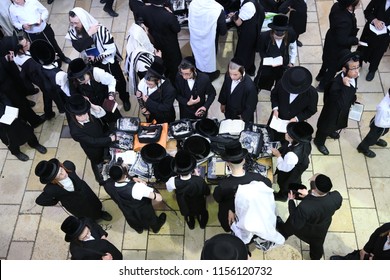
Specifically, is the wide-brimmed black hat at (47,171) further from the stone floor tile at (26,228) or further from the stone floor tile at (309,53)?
the stone floor tile at (309,53)

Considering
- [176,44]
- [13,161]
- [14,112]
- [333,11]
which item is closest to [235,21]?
[176,44]

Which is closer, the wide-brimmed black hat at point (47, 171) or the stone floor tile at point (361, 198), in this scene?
the wide-brimmed black hat at point (47, 171)

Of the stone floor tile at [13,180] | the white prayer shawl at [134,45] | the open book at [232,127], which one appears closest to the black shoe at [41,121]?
the stone floor tile at [13,180]

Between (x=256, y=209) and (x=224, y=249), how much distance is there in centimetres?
53

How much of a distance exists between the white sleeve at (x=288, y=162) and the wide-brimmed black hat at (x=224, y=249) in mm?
1327

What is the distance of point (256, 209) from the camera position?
12.3 feet

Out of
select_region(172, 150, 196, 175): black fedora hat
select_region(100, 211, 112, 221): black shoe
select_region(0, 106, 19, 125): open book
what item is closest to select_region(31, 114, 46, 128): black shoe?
select_region(0, 106, 19, 125): open book

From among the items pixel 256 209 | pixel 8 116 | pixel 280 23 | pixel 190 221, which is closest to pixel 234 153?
pixel 256 209

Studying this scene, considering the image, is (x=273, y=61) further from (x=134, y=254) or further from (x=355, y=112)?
(x=134, y=254)

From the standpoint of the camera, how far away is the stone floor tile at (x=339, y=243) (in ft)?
16.6

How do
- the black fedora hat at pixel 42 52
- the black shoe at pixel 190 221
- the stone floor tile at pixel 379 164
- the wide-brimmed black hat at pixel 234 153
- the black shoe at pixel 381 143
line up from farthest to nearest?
the black shoe at pixel 381 143, the stone floor tile at pixel 379 164, the black fedora hat at pixel 42 52, the black shoe at pixel 190 221, the wide-brimmed black hat at pixel 234 153

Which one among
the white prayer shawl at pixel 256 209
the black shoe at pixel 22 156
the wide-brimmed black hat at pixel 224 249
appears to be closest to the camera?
the wide-brimmed black hat at pixel 224 249

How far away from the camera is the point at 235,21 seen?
5938 millimetres

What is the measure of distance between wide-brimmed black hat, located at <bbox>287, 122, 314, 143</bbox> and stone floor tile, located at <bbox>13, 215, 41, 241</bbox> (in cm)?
368
